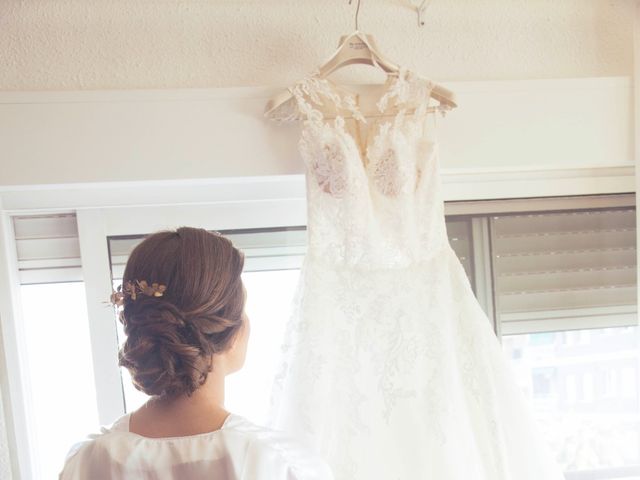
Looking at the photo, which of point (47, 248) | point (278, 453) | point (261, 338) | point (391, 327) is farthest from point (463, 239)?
point (47, 248)

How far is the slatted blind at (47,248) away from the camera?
1200mm

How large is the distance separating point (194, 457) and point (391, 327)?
0.44 metres

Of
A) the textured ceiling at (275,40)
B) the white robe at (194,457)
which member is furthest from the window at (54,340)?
the white robe at (194,457)

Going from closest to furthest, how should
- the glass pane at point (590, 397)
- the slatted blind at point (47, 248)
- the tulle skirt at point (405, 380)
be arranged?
the tulle skirt at point (405, 380) < the slatted blind at point (47, 248) < the glass pane at point (590, 397)

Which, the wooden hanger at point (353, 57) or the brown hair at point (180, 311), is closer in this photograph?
the brown hair at point (180, 311)

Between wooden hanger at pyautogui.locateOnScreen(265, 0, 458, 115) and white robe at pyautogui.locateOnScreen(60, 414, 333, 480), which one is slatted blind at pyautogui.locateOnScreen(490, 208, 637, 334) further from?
white robe at pyautogui.locateOnScreen(60, 414, 333, 480)

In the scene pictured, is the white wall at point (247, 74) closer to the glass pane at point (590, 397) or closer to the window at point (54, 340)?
the window at point (54, 340)

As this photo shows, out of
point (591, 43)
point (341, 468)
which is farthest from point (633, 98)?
point (341, 468)

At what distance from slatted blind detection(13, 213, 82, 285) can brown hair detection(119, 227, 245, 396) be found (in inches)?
21.6

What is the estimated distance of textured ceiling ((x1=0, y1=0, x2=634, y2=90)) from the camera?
1021mm

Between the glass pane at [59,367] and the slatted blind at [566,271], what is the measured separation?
3.56 feet

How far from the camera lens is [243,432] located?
0.74 meters

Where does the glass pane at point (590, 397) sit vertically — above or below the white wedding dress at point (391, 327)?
below

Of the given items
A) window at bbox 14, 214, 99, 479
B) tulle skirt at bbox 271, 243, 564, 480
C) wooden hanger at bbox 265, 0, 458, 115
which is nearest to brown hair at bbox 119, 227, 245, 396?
tulle skirt at bbox 271, 243, 564, 480
